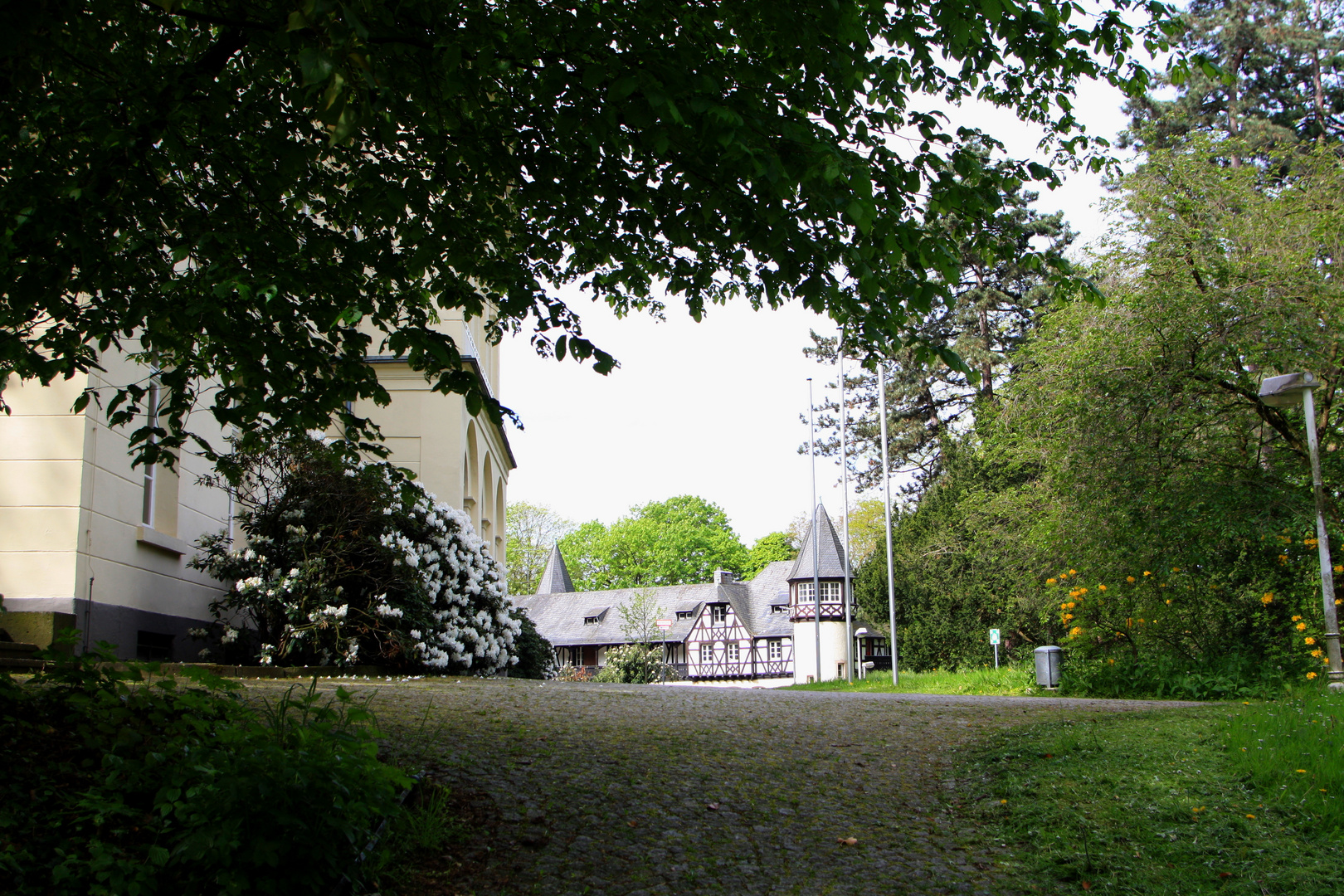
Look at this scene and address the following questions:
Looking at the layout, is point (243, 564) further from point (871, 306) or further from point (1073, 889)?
point (1073, 889)

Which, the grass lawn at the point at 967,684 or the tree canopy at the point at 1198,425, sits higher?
the tree canopy at the point at 1198,425

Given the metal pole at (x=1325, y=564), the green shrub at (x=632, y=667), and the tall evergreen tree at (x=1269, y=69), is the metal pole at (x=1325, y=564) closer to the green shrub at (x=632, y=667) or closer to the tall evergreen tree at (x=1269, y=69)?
the green shrub at (x=632, y=667)

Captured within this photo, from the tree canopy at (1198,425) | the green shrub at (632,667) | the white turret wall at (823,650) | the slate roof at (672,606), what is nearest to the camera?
the tree canopy at (1198,425)

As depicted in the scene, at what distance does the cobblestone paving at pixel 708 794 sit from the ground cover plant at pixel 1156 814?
24cm

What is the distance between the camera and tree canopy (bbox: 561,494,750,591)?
6531 cm

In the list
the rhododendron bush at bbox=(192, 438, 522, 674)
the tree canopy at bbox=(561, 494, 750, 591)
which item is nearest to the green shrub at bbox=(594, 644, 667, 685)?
the rhododendron bush at bbox=(192, 438, 522, 674)

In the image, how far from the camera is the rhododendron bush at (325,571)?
1126 cm

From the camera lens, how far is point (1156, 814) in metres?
4.46

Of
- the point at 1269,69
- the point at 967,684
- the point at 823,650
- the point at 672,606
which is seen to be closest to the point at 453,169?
the point at 967,684

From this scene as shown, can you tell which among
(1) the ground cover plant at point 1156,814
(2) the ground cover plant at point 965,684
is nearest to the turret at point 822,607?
(2) the ground cover plant at point 965,684

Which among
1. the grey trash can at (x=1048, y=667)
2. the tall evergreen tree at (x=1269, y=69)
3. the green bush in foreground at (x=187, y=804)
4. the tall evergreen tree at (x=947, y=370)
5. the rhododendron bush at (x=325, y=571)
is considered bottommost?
the grey trash can at (x=1048, y=667)

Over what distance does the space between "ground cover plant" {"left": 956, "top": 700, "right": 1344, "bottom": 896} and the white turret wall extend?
3666cm

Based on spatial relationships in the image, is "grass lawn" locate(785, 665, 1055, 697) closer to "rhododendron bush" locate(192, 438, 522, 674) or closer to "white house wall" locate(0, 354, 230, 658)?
"rhododendron bush" locate(192, 438, 522, 674)

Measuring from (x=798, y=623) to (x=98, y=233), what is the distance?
40931 mm
